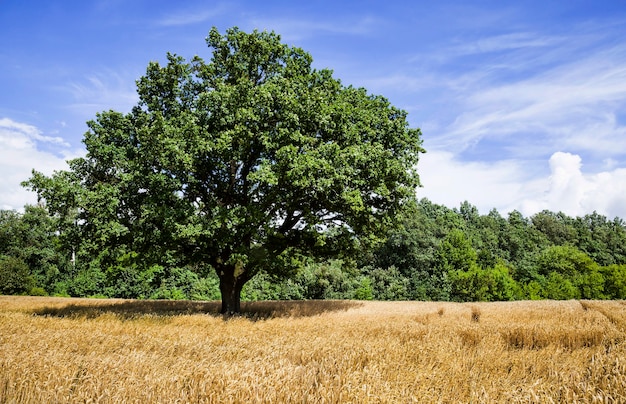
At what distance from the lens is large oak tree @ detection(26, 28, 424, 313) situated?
15.0 meters

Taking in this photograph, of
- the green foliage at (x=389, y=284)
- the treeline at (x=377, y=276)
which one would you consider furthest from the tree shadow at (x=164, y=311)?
the green foliage at (x=389, y=284)

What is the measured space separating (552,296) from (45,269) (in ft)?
236

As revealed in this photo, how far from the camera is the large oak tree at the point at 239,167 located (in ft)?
49.4

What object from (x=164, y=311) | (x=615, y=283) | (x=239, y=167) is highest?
(x=239, y=167)

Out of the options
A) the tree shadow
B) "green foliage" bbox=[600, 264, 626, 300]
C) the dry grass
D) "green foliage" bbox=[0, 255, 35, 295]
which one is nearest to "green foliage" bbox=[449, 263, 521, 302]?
"green foliage" bbox=[600, 264, 626, 300]

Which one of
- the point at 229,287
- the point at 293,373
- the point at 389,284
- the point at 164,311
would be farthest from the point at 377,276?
the point at 293,373

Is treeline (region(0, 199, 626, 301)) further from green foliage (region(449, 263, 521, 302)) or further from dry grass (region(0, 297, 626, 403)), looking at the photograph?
dry grass (region(0, 297, 626, 403))

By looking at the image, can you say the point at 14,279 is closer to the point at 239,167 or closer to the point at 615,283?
the point at 239,167

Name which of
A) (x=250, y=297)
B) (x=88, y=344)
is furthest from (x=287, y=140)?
(x=250, y=297)

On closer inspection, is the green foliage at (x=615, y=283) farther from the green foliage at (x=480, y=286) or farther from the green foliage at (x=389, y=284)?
the green foliage at (x=389, y=284)

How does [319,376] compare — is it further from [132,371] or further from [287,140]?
[287,140]

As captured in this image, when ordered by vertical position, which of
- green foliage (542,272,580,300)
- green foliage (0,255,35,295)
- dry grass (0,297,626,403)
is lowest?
green foliage (542,272,580,300)

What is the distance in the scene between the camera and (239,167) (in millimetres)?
18266

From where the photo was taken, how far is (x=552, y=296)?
177 ft
